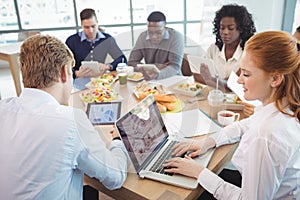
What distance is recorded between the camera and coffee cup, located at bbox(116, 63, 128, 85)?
6.00ft

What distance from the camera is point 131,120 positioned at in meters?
1.00

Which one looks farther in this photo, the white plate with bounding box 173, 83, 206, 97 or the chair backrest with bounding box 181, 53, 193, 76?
the chair backrest with bounding box 181, 53, 193, 76

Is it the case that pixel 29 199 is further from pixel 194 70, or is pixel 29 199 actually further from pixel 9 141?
pixel 194 70

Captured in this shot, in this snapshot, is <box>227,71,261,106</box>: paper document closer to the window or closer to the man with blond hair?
the man with blond hair

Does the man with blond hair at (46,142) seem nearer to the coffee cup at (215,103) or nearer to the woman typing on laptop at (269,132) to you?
the woman typing on laptop at (269,132)

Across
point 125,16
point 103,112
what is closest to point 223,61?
point 103,112

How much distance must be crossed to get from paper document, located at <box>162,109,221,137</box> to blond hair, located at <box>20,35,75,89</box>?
538mm

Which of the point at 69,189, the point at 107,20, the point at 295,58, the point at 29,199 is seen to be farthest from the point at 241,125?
the point at 107,20

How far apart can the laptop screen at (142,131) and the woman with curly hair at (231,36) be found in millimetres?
765

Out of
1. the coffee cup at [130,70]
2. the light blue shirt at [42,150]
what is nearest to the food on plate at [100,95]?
the coffee cup at [130,70]

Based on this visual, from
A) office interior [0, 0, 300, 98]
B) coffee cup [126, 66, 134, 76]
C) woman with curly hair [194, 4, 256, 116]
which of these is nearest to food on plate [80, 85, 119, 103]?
coffee cup [126, 66, 134, 76]

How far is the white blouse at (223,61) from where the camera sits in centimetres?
190

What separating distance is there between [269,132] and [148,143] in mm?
428

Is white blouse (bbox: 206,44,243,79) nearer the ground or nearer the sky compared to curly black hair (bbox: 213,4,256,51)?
nearer the ground
